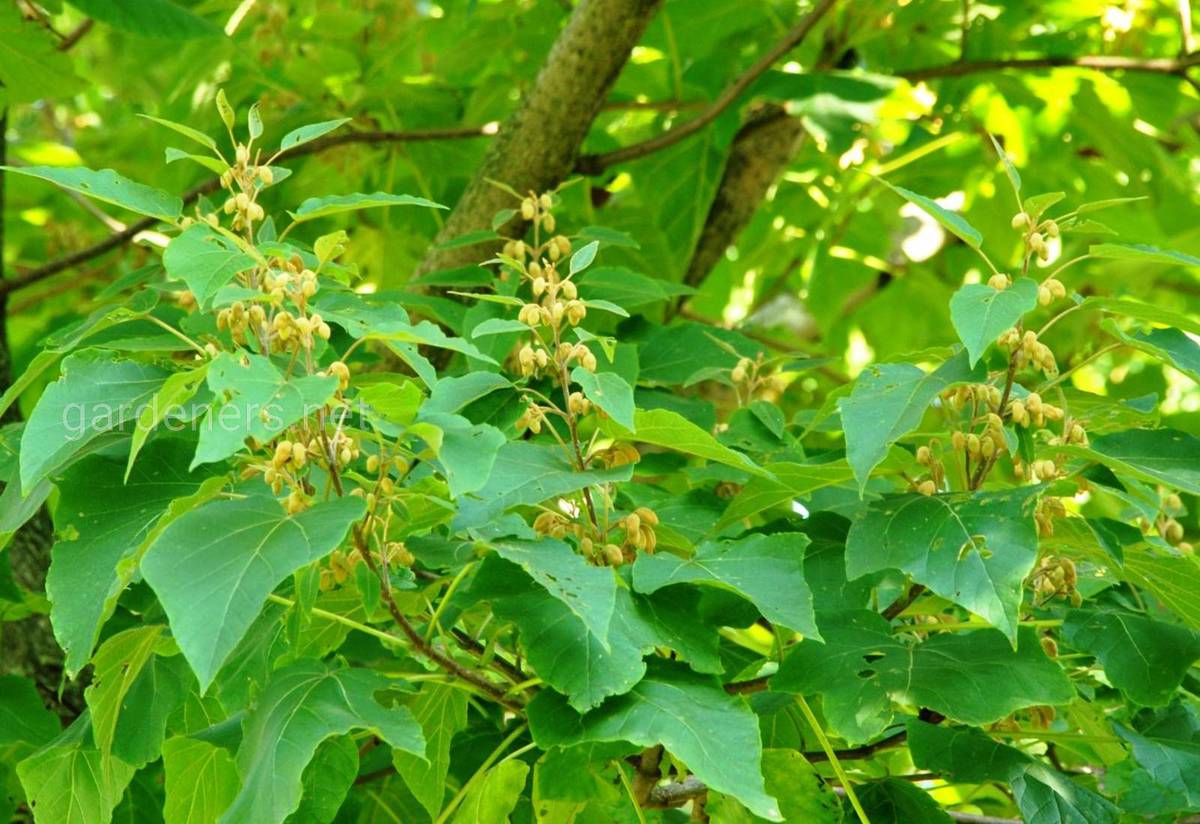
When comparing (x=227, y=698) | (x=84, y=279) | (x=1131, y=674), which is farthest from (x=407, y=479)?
(x=84, y=279)

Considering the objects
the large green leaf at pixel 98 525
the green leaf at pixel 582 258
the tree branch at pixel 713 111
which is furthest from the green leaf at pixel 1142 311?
the tree branch at pixel 713 111

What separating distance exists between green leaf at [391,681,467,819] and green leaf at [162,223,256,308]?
459 millimetres

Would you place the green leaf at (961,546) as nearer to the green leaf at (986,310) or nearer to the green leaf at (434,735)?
the green leaf at (986,310)

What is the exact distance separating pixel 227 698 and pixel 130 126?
2.22m

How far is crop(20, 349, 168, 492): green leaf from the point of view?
1038 millimetres

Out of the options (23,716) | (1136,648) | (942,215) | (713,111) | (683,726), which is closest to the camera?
(683,726)

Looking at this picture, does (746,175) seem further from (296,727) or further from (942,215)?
(296,727)

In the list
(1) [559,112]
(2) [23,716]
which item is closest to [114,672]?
(2) [23,716]

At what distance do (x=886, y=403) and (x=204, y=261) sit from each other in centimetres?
55

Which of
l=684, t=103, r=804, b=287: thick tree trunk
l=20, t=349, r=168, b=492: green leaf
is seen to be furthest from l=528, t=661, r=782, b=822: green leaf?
l=684, t=103, r=804, b=287: thick tree trunk

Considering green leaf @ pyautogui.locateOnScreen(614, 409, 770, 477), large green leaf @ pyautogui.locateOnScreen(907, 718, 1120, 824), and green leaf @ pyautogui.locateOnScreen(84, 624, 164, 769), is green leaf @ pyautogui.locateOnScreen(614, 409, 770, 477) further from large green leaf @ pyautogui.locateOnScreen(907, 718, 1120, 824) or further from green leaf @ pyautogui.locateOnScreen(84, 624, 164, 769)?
green leaf @ pyautogui.locateOnScreen(84, 624, 164, 769)

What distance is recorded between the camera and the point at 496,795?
1.20 metres

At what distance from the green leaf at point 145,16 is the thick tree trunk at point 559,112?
1.64 feet

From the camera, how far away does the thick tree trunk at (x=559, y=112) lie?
6.68ft
